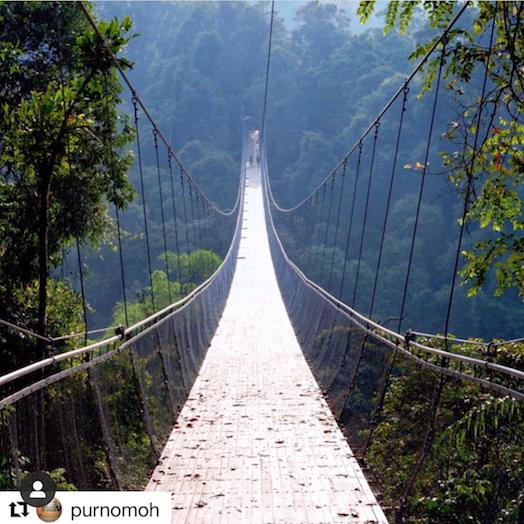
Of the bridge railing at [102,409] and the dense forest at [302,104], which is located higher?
the dense forest at [302,104]

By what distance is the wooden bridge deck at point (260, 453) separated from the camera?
3.31 meters

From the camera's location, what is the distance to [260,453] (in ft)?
14.0

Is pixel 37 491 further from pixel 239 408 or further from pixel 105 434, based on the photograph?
pixel 239 408

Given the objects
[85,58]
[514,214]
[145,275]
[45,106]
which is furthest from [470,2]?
[145,275]

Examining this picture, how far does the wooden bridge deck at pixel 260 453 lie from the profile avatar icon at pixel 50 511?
1118 millimetres

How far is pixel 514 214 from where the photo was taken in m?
3.84

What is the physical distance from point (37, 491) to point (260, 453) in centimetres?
229

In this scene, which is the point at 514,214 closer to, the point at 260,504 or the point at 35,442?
the point at 260,504

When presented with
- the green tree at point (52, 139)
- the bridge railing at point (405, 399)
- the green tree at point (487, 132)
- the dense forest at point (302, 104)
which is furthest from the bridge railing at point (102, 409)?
the dense forest at point (302, 104)

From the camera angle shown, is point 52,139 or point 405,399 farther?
point 52,139

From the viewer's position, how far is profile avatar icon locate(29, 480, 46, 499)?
2078mm
